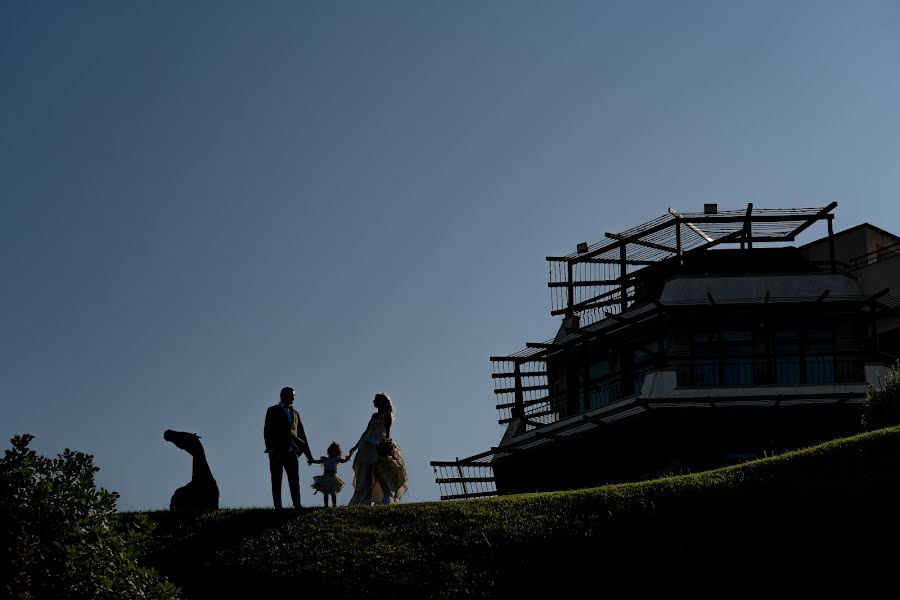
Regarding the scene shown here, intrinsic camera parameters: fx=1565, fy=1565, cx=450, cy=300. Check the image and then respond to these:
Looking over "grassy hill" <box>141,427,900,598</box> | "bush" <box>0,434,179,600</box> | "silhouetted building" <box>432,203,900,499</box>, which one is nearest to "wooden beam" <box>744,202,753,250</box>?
"silhouetted building" <box>432,203,900,499</box>

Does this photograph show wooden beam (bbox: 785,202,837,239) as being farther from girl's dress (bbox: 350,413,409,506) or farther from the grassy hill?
girl's dress (bbox: 350,413,409,506)

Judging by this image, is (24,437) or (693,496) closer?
(24,437)

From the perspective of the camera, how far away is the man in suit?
3438cm

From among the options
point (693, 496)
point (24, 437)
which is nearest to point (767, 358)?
point (693, 496)

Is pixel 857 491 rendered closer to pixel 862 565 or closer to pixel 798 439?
pixel 862 565

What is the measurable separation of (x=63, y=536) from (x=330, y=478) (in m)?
12.8

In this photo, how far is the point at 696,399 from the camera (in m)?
51.9

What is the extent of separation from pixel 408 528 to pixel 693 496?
19.5ft

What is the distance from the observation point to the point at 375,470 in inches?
1449

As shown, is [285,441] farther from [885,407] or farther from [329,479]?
[885,407]

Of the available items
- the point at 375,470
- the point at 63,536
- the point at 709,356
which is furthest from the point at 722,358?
the point at 63,536

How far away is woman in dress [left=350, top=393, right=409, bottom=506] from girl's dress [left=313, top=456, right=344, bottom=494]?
53cm

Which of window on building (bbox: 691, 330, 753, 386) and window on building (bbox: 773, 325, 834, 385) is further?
window on building (bbox: 691, 330, 753, 386)

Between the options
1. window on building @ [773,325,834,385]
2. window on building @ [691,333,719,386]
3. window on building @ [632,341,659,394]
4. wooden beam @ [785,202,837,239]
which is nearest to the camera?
window on building @ [773,325,834,385]
